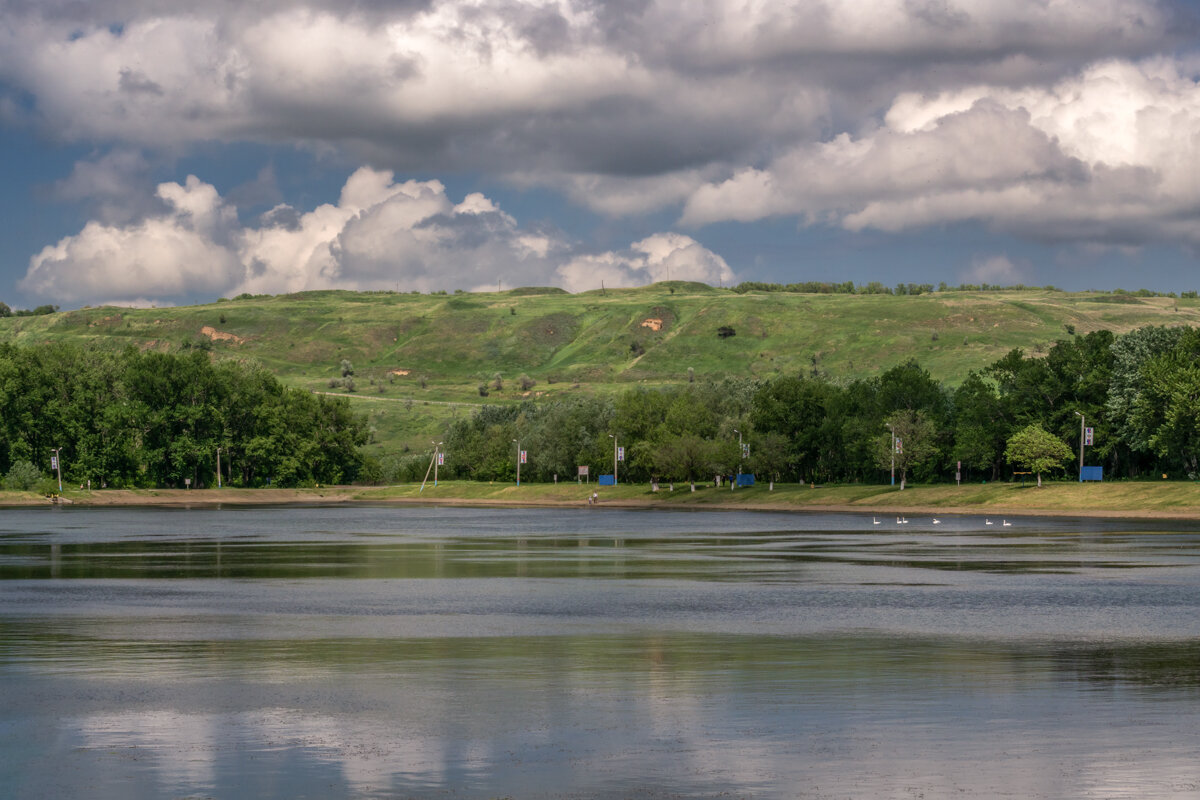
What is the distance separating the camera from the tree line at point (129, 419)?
178625 millimetres

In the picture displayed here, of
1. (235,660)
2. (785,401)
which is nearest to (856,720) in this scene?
(235,660)

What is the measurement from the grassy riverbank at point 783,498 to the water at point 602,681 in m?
60.8

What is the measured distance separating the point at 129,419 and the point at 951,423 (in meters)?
111

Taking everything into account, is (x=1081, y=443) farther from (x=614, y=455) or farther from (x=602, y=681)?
(x=602, y=681)

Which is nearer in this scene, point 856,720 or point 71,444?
point 856,720

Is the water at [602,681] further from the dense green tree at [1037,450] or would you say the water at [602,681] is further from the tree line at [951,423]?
the dense green tree at [1037,450]

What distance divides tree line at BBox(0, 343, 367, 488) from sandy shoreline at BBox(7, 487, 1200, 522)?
4.76m

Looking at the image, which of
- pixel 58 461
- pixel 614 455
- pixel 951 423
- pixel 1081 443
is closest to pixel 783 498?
pixel 951 423

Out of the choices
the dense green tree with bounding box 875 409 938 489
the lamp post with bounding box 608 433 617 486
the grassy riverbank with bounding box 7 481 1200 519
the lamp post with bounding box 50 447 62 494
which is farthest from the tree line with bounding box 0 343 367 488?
the dense green tree with bounding box 875 409 938 489

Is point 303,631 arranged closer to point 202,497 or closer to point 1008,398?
point 1008,398

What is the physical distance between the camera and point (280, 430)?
653ft

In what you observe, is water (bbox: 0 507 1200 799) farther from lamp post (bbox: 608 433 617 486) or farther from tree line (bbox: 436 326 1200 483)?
lamp post (bbox: 608 433 617 486)

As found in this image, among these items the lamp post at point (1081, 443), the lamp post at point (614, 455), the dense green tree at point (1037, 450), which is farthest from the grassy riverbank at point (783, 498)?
the dense green tree at point (1037, 450)

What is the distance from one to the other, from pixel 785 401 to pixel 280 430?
259 ft
